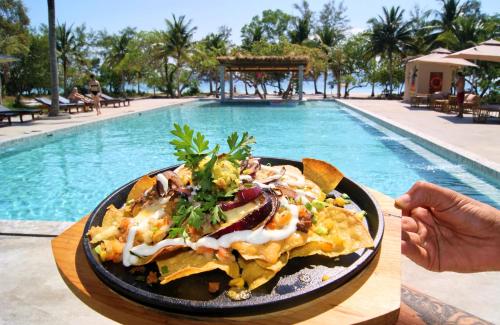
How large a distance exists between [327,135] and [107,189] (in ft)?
29.0

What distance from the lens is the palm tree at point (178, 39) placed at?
3741cm

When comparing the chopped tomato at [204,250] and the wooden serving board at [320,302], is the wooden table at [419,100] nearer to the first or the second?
the wooden serving board at [320,302]

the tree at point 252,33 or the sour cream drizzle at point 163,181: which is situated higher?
the tree at point 252,33

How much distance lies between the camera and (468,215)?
7.20ft

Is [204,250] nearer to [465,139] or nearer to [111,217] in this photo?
[111,217]

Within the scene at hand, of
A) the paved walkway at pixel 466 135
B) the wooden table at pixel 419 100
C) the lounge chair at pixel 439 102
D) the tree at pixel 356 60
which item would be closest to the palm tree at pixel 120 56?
the tree at pixel 356 60

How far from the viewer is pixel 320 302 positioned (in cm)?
117

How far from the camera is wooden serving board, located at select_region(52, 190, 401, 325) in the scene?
1103 mm

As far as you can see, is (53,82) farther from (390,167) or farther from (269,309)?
(269,309)

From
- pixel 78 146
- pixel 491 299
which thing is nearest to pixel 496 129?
pixel 491 299

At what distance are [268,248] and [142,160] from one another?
9.50 m

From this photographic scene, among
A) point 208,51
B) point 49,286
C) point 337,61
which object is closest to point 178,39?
point 208,51

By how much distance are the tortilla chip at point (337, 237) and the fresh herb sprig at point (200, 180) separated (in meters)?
0.34

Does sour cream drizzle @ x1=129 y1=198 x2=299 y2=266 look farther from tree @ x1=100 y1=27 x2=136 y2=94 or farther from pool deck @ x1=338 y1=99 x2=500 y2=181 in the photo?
tree @ x1=100 y1=27 x2=136 y2=94
